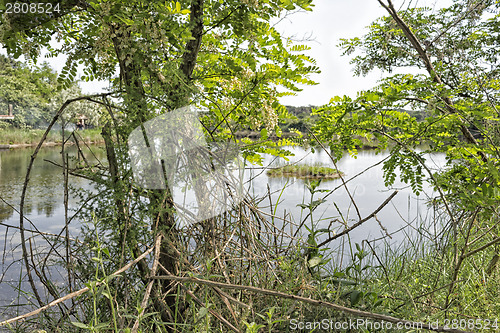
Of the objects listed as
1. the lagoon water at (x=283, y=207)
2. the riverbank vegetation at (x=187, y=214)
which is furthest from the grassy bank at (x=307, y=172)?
the riverbank vegetation at (x=187, y=214)

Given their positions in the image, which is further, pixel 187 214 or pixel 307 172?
pixel 307 172

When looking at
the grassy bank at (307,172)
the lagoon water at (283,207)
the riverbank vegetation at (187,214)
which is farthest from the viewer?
the grassy bank at (307,172)

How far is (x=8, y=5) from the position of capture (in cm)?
133

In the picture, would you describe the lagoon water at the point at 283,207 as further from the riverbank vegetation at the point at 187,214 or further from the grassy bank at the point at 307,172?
the riverbank vegetation at the point at 187,214

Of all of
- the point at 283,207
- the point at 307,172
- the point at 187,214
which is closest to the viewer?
the point at 187,214

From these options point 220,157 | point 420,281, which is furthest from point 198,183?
point 420,281

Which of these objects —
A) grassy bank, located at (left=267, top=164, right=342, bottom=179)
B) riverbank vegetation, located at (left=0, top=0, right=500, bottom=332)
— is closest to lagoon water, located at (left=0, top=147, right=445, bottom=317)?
grassy bank, located at (left=267, top=164, right=342, bottom=179)

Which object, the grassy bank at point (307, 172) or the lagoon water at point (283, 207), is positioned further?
the grassy bank at point (307, 172)

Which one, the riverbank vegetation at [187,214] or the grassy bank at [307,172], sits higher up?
the riverbank vegetation at [187,214]

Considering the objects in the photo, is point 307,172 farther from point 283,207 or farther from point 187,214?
point 187,214

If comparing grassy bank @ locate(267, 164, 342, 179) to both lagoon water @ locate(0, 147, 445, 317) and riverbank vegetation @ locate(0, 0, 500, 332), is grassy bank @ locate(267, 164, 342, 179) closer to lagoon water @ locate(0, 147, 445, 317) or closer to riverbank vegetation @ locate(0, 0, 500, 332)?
lagoon water @ locate(0, 147, 445, 317)

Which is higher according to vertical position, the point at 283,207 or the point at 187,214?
the point at 187,214

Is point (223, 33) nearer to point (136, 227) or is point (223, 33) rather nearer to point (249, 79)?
point (249, 79)

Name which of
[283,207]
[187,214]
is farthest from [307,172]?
[187,214]
